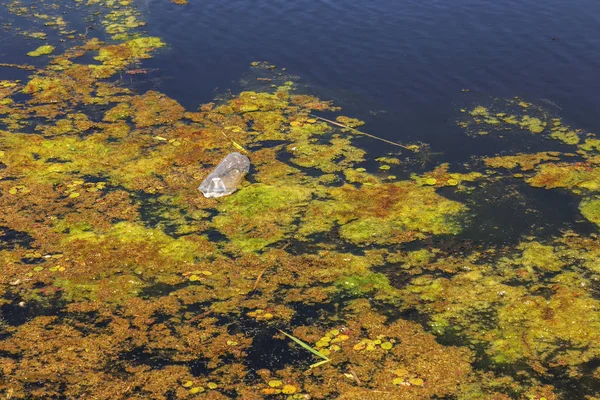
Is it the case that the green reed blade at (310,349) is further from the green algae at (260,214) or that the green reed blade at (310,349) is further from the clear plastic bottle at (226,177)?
the clear plastic bottle at (226,177)

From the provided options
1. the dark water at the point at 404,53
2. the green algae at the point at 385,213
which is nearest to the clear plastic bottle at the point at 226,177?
the green algae at the point at 385,213

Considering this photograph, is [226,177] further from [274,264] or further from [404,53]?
[404,53]

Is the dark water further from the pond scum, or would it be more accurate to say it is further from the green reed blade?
the green reed blade

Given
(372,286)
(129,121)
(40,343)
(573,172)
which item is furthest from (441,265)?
(129,121)

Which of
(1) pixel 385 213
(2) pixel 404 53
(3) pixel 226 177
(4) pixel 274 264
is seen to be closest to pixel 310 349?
(4) pixel 274 264

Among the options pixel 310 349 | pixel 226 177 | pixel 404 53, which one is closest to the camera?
pixel 310 349

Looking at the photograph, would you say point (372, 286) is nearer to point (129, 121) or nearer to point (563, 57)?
point (129, 121)

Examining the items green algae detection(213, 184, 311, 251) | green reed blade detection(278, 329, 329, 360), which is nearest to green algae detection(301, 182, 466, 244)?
green algae detection(213, 184, 311, 251)
